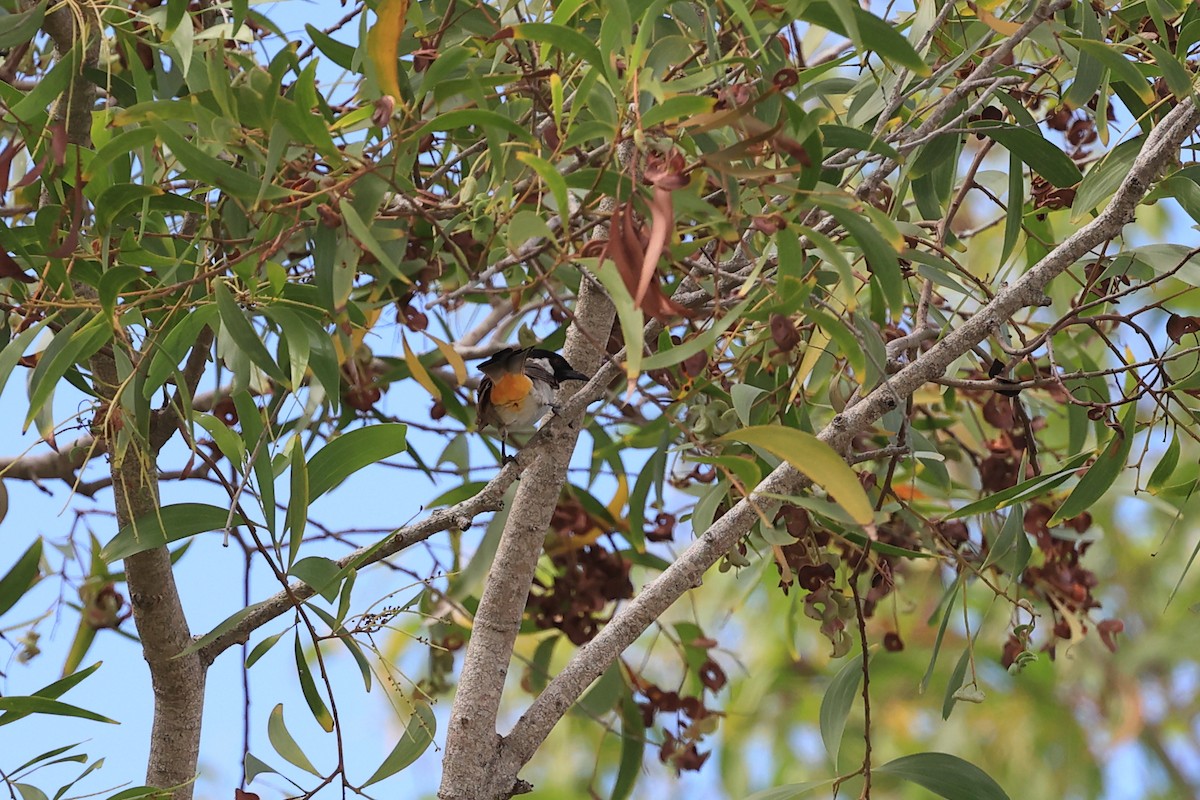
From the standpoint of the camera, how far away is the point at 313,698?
854 mm

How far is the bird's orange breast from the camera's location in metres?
1.23

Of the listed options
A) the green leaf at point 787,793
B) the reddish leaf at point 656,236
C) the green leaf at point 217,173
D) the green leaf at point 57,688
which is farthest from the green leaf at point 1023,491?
the green leaf at point 57,688

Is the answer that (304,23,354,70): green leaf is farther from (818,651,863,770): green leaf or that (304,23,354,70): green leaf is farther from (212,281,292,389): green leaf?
(818,651,863,770): green leaf

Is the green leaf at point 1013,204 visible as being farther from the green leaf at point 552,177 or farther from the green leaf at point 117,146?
the green leaf at point 117,146

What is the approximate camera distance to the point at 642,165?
2.12 feet

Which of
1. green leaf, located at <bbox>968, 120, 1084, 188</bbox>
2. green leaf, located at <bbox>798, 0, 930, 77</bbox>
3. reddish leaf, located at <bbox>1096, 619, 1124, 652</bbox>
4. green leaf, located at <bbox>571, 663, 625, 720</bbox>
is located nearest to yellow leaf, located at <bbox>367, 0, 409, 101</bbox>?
green leaf, located at <bbox>798, 0, 930, 77</bbox>

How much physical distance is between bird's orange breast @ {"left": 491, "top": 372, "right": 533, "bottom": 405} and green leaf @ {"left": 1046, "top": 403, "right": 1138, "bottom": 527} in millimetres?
562

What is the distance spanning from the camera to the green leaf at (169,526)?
0.85 meters

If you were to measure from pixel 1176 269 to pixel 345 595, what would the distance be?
69cm

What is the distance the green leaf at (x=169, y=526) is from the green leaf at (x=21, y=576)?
193mm

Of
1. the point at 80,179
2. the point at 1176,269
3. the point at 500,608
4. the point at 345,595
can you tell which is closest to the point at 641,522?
the point at 500,608

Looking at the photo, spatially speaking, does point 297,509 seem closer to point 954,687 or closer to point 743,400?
point 743,400

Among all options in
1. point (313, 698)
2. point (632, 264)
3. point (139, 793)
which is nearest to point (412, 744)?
point (313, 698)

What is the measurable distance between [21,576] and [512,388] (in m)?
0.51
